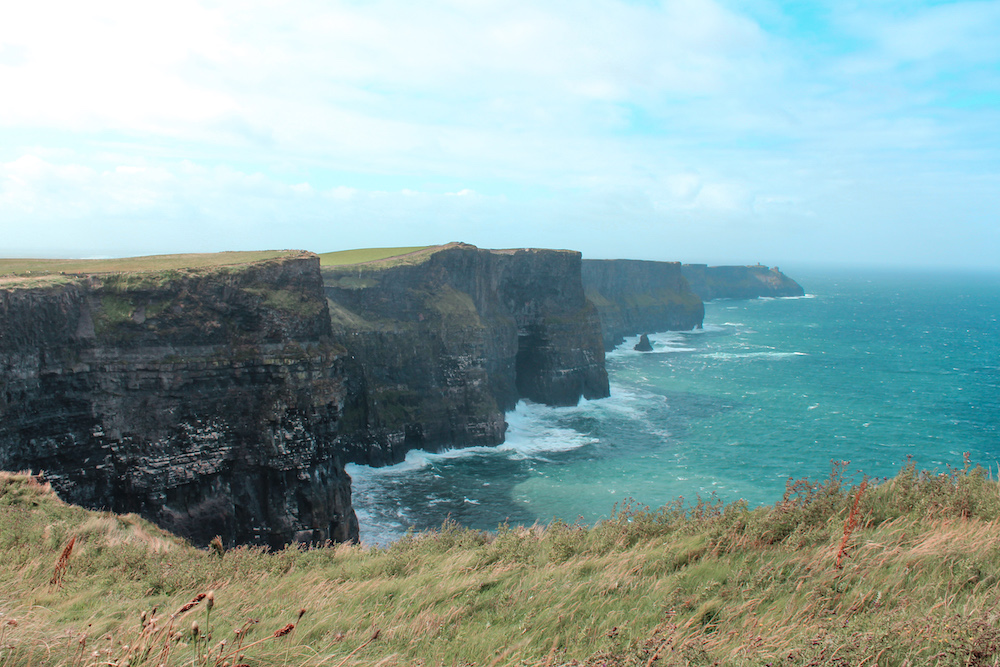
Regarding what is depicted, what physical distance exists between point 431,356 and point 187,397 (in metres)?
24.8

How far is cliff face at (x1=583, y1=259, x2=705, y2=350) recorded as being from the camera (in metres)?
108

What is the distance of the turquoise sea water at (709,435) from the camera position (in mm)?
38938

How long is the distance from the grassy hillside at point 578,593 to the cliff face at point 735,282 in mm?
168849

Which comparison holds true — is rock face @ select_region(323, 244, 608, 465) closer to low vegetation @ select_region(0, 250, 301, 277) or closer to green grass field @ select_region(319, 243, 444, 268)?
green grass field @ select_region(319, 243, 444, 268)

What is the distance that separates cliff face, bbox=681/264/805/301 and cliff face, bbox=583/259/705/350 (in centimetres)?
4444

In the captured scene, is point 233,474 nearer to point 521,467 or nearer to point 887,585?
point 521,467

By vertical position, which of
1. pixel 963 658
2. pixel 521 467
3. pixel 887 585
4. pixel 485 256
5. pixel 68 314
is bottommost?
pixel 521 467

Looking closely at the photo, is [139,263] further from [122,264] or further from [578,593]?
[578,593]

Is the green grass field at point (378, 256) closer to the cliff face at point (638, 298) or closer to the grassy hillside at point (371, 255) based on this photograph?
the grassy hillside at point (371, 255)

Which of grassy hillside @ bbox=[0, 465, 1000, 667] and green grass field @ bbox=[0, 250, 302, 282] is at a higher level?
green grass field @ bbox=[0, 250, 302, 282]

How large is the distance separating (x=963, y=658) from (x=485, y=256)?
55911 mm

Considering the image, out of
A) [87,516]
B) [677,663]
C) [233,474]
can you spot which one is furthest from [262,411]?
[677,663]

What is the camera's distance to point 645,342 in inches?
3841

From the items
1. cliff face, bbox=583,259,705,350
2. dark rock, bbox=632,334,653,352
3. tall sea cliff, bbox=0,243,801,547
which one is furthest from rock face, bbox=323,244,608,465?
cliff face, bbox=583,259,705,350
